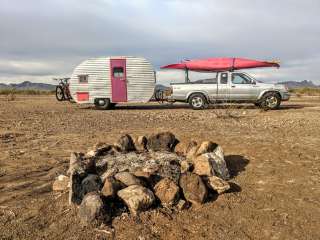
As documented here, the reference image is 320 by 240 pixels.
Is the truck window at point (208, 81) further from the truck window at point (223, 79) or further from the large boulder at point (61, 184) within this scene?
the large boulder at point (61, 184)

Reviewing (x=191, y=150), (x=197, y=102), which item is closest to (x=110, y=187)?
(x=191, y=150)

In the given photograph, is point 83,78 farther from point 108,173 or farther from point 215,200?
point 215,200

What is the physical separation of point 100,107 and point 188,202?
52.0 feet

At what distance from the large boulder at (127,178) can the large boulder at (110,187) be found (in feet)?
0.36

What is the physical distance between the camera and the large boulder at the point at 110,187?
5.03m

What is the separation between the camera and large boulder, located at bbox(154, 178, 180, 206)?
5055 mm

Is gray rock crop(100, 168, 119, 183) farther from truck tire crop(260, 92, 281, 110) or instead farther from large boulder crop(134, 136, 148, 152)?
truck tire crop(260, 92, 281, 110)

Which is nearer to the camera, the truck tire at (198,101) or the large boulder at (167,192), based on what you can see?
the large boulder at (167,192)

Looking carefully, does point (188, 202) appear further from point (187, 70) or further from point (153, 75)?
point (187, 70)

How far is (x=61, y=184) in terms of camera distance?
5.82 meters

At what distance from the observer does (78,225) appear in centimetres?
464

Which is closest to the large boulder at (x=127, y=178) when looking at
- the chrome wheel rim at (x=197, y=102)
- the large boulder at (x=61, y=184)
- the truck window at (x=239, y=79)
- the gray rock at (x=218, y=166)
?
the large boulder at (x=61, y=184)

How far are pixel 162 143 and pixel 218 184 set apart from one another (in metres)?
1.83

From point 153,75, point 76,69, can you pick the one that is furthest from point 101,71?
point 153,75
